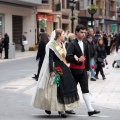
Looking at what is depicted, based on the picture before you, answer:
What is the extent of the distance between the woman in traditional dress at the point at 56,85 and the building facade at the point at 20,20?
3099 centimetres

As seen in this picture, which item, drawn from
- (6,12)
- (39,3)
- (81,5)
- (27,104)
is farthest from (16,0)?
(27,104)

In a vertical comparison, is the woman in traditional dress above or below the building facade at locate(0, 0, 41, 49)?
below

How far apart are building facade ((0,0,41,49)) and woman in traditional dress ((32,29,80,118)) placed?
3099cm

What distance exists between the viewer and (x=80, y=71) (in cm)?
888

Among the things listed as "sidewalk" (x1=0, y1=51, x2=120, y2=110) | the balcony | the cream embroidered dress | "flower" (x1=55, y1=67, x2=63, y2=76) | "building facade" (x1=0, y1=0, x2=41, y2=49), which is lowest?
"sidewalk" (x1=0, y1=51, x2=120, y2=110)

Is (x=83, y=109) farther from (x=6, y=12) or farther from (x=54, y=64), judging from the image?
(x=6, y=12)

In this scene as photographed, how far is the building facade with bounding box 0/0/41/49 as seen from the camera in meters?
39.9

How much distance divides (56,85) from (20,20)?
1436 inches

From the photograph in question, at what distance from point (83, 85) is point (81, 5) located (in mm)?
52158

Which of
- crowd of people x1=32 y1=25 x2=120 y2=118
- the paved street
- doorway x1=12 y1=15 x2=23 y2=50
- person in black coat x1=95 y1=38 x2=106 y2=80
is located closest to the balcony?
doorway x1=12 y1=15 x2=23 y2=50

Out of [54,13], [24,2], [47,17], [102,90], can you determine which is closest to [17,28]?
[47,17]

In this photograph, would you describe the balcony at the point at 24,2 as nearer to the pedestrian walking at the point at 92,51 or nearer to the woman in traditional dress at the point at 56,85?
the pedestrian walking at the point at 92,51

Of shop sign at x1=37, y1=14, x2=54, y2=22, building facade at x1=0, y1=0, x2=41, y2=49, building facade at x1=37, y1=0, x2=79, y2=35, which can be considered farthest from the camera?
building facade at x1=37, y1=0, x2=79, y2=35

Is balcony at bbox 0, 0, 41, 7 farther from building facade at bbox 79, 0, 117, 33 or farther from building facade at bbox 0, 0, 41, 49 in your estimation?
building facade at bbox 79, 0, 117, 33
